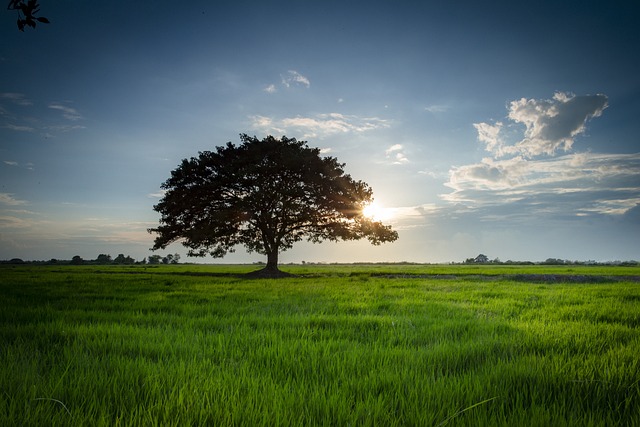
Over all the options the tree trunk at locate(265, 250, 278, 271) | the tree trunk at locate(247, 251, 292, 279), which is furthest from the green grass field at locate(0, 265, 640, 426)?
the tree trunk at locate(265, 250, 278, 271)

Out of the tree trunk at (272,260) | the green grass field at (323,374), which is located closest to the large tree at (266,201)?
the tree trunk at (272,260)

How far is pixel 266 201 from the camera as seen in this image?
92.1 ft

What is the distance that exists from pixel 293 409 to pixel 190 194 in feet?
94.8

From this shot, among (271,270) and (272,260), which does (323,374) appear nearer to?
(271,270)

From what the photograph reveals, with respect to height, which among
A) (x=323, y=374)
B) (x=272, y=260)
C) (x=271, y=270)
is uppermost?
(x=272, y=260)

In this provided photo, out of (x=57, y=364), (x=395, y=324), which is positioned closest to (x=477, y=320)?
(x=395, y=324)

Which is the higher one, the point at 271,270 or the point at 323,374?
the point at 323,374

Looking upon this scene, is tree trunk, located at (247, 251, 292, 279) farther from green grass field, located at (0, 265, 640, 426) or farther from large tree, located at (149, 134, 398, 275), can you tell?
green grass field, located at (0, 265, 640, 426)

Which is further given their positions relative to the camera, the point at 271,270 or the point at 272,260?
the point at 272,260

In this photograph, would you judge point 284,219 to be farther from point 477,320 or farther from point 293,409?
point 293,409

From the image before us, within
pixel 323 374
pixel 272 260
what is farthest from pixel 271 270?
pixel 323 374

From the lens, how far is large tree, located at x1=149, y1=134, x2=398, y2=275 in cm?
2775

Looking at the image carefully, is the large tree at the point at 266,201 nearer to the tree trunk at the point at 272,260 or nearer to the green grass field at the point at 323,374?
the tree trunk at the point at 272,260

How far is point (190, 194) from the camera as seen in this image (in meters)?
28.7
